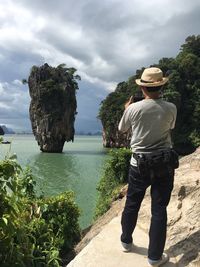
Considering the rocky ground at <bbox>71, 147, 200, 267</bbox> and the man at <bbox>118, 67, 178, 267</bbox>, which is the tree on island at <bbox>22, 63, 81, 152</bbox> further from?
the man at <bbox>118, 67, 178, 267</bbox>

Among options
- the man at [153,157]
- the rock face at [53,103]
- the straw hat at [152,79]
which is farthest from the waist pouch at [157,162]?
the rock face at [53,103]

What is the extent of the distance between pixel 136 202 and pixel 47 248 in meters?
1.09

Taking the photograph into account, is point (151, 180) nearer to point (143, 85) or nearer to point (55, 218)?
point (143, 85)

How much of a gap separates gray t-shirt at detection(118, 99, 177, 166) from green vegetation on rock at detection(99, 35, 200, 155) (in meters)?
46.9

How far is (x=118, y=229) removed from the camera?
5.07 meters

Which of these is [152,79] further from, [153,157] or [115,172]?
[115,172]

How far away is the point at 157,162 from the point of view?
404cm

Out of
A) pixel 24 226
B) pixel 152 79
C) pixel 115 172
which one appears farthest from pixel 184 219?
pixel 115 172

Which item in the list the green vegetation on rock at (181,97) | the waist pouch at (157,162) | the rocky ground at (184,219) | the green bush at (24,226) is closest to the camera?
the green bush at (24,226)

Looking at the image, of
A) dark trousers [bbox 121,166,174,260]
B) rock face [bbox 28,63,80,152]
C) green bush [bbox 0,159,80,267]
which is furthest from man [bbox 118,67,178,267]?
rock face [bbox 28,63,80,152]

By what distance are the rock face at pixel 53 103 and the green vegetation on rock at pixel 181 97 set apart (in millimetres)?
6165

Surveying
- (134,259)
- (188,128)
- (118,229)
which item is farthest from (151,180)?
(188,128)

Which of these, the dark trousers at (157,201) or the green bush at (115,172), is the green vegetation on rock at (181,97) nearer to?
the green bush at (115,172)

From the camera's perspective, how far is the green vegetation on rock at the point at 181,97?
53531mm
